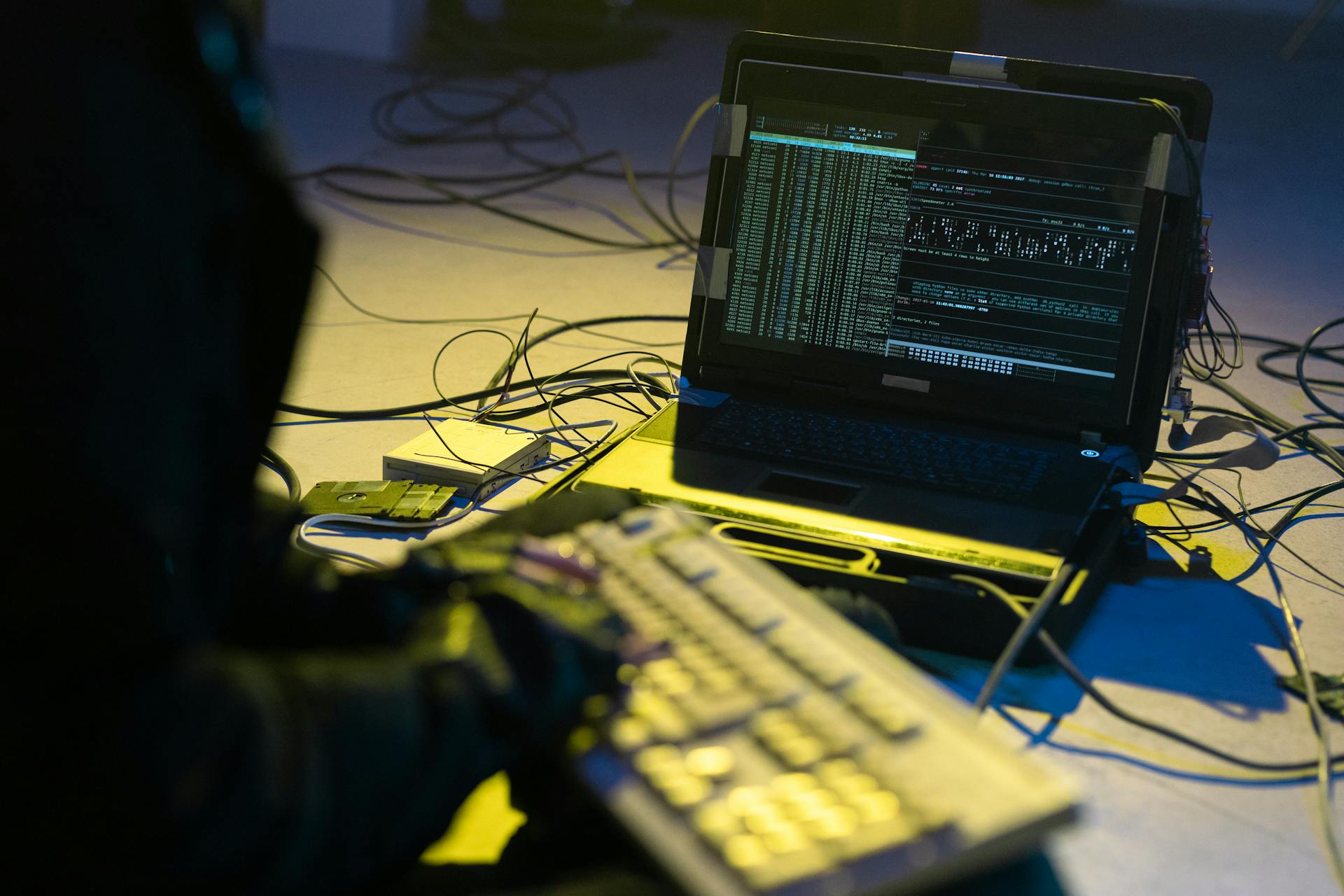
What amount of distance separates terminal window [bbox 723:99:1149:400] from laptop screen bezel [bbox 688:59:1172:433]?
10 millimetres

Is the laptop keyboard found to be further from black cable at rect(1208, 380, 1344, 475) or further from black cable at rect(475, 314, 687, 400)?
black cable at rect(475, 314, 687, 400)

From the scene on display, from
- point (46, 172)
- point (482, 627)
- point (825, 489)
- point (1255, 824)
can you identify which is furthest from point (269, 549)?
point (1255, 824)

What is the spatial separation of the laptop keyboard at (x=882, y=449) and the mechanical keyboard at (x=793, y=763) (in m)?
0.42

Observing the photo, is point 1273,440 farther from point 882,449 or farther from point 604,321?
point 604,321

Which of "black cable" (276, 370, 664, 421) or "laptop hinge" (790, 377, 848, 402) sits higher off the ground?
"laptop hinge" (790, 377, 848, 402)

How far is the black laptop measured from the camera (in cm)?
104

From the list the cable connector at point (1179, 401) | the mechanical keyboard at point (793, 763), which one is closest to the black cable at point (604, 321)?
the cable connector at point (1179, 401)

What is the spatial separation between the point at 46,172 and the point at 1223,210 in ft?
8.39

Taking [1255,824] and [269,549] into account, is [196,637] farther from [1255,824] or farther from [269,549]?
[1255,824]

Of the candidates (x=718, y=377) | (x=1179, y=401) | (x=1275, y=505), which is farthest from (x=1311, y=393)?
(x=718, y=377)

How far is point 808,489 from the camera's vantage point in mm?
1021

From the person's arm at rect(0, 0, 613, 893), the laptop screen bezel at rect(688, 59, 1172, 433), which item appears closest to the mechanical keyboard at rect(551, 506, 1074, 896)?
the person's arm at rect(0, 0, 613, 893)

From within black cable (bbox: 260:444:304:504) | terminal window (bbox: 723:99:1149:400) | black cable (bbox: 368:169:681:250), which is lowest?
black cable (bbox: 260:444:304:504)

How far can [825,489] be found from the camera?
102cm
